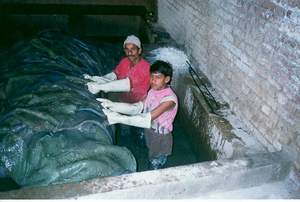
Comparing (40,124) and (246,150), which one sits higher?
(40,124)

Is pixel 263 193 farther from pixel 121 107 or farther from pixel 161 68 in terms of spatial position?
pixel 121 107

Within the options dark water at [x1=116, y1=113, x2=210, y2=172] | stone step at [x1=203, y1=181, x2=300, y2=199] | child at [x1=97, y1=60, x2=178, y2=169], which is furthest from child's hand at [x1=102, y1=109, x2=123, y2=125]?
dark water at [x1=116, y1=113, x2=210, y2=172]

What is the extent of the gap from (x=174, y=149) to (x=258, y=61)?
236cm

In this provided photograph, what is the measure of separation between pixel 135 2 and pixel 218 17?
15.3 ft

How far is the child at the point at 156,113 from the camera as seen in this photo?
3684 mm

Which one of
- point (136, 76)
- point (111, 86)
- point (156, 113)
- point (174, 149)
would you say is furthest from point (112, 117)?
point (174, 149)

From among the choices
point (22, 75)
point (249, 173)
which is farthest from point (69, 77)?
point (249, 173)

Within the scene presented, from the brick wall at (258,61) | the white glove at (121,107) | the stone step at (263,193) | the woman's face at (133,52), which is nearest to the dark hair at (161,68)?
the white glove at (121,107)

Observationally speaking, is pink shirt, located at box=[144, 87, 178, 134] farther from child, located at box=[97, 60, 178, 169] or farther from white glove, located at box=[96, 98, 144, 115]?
white glove, located at box=[96, 98, 144, 115]

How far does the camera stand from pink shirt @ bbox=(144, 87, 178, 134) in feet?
12.5

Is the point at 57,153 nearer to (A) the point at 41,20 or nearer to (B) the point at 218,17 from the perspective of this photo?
(B) the point at 218,17

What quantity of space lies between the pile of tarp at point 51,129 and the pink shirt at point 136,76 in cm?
69

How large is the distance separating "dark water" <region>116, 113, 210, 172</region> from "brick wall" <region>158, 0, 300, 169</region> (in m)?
1.23

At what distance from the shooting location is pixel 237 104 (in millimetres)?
4559
